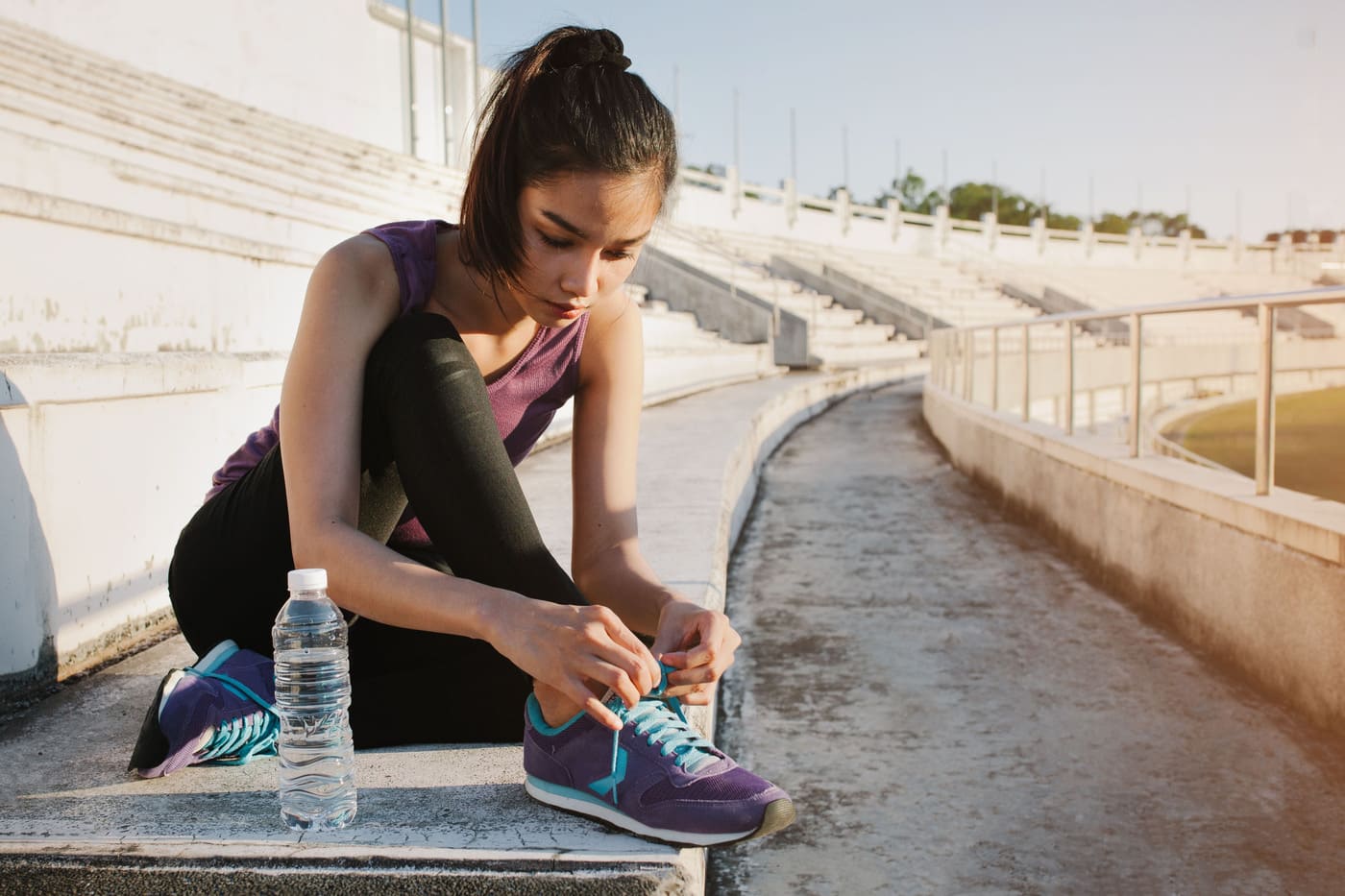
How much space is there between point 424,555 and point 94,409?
32.8 inches

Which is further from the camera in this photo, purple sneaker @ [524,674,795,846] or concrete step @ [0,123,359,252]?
concrete step @ [0,123,359,252]

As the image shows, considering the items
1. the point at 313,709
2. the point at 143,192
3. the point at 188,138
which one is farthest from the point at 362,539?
the point at 188,138

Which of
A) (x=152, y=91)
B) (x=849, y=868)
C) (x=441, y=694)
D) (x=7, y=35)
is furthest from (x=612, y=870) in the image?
(x=152, y=91)

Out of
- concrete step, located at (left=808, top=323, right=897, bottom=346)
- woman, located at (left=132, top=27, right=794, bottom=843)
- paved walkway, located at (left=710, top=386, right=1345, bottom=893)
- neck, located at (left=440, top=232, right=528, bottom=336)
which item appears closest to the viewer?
woman, located at (left=132, top=27, right=794, bottom=843)

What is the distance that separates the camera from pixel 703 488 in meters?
4.61

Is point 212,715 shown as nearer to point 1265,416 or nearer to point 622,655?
point 622,655

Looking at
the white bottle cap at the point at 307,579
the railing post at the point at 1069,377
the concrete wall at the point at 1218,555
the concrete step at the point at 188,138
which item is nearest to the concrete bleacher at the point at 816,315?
the concrete step at the point at 188,138

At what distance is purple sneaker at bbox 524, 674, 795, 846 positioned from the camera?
4.43 feet

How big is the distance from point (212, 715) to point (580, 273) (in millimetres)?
791

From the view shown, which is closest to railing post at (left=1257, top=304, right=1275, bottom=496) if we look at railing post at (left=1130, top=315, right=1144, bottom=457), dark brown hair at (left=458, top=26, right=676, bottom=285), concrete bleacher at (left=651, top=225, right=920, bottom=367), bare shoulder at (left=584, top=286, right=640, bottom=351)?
railing post at (left=1130, top=315, right=1144, bottom=457)

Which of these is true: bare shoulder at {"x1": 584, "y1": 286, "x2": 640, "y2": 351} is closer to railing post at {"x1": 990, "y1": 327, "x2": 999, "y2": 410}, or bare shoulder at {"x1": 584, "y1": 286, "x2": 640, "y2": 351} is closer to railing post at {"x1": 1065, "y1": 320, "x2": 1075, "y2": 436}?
railing post at {"x1": 1065, "y1": 320, "x2": 1075, "y2": 436}

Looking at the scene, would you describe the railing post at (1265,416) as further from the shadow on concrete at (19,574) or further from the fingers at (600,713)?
the shadow on concrete at (19,574)

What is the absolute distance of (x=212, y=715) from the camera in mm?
1555

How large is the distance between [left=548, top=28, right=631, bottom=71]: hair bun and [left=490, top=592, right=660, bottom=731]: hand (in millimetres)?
773
